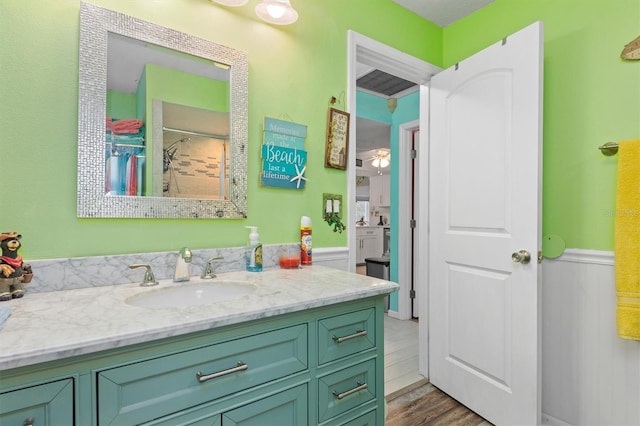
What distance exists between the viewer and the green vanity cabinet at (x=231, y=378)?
2.15 ft

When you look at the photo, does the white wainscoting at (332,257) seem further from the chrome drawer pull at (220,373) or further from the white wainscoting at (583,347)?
the chrome drawer pull at (220,373)

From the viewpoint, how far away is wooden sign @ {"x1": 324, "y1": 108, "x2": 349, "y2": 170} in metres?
1.74

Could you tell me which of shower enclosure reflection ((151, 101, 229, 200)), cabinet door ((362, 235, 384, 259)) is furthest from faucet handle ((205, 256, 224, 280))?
cabinet door ((362, 235, 384, 259))

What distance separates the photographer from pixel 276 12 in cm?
146

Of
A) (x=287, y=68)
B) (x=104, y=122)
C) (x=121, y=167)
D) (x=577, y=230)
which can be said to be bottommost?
(x=577, y=230)

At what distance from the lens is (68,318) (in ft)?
2.60

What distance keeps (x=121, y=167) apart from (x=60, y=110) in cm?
25

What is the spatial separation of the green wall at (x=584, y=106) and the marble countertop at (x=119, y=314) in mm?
1200

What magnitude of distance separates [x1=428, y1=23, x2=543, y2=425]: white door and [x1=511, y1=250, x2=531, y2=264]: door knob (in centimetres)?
2

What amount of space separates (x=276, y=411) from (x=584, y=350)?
162 cm

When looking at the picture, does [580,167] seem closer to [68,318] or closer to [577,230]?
[577,230]

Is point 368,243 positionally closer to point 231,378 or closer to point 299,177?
point 299,177

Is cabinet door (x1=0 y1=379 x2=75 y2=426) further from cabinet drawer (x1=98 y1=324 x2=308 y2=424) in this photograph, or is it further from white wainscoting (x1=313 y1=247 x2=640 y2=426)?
white wainscoting (x1=313 y1=247 x2=640 y2=426)

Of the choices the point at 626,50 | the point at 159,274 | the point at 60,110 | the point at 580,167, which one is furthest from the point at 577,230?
the point at 60,110
